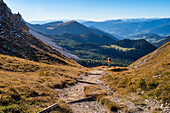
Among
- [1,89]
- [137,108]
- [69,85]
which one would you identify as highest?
[1,89]

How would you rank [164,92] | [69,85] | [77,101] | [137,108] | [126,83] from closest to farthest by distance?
1. [137,108]
2. [164,92]
3. [77,101]
4. [126,83]
5. [69,85]

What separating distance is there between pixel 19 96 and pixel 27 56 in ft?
117

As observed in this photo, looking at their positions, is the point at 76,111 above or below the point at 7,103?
below

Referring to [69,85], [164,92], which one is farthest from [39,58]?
[164,92]

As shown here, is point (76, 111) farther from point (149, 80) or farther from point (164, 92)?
point (149, 80)

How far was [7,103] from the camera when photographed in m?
10.6

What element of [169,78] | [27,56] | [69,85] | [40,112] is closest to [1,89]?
[40,112]

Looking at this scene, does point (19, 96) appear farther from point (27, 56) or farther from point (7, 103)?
point (27, 56)

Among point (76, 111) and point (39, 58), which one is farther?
point (39, 58)

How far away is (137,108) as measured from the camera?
461 inches

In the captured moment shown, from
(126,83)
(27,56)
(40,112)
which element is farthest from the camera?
(27,56)

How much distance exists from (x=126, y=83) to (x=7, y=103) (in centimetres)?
1573

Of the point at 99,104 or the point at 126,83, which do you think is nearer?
the point at 99,104

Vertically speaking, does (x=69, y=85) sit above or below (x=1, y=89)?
below
